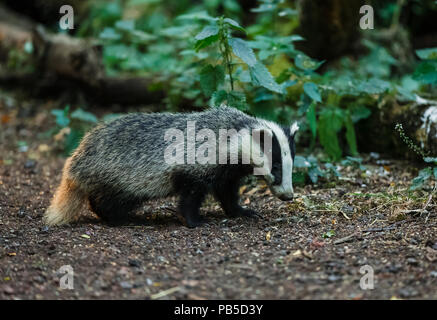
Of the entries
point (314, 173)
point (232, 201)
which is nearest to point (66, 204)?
point (232, 201)

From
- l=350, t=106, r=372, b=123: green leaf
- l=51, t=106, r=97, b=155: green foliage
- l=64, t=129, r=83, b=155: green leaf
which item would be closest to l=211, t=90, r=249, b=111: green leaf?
l=350, t=106, r=372, b=123: green leaf

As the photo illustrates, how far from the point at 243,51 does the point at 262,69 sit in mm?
456

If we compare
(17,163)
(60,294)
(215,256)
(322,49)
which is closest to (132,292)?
(60,294)

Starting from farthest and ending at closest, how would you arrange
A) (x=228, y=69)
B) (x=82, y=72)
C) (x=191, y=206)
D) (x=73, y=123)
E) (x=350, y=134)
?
Answer: (x=82, y=72) < (x=73, y=123) < (x=350, y=134) < (x=228, y=69) < (x=191, y=206)

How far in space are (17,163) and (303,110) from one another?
15.0 feet

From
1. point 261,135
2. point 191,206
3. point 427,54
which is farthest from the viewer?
point 427,54

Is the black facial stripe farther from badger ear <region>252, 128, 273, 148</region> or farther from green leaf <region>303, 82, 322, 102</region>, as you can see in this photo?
green leaf <region>303, 82, 322, 102</region>

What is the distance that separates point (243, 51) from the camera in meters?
5.50

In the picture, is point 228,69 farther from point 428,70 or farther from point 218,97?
point 428,70

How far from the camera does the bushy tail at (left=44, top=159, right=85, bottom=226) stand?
5.42 metres

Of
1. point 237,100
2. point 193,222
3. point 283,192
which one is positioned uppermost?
point 237,100

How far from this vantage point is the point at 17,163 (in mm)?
7918

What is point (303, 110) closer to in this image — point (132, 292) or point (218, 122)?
point (218, 122)

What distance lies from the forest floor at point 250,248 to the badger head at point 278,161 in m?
0.40
